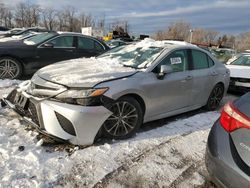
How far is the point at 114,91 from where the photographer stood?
143 inches

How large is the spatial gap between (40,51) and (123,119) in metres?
4.47

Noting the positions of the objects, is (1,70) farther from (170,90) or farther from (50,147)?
(170,90)

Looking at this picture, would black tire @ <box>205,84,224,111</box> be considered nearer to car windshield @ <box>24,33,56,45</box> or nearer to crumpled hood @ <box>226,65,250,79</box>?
crumpled hood @ <box>226,65,250,79</box>

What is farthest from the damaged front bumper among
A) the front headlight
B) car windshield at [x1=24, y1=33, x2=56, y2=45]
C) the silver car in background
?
car windshield at [x1=24, y1=33, x2=56, y2=45]

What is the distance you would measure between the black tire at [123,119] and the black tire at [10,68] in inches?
167

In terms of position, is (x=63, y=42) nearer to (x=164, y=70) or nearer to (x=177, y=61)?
(x=177, y=61)

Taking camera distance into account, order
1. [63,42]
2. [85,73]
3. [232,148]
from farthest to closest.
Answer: [63,42] → [85,73] → [232,148]

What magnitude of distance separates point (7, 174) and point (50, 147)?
76 centimetres

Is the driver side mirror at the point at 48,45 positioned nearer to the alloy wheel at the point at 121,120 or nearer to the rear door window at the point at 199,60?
the rear door window at the point at 199,60

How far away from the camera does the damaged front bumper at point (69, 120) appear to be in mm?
3379

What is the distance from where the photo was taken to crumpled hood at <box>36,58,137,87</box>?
360cm

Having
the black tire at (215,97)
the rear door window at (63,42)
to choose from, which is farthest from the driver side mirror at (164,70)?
the rear door window at (63,42)

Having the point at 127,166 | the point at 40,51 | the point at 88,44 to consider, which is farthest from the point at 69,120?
the point at 88,44

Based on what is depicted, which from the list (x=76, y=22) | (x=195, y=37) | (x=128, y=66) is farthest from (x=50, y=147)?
(x=195, y=37)
